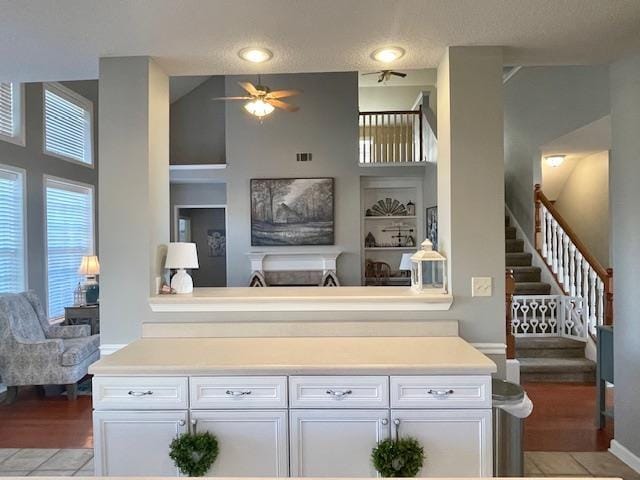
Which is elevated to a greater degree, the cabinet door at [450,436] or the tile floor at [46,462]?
the cabinet door at [450,436]

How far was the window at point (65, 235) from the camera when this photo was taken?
5.32m

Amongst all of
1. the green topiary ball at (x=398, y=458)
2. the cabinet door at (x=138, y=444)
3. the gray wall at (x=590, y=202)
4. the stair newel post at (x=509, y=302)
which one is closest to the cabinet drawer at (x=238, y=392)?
the cabinet door at (x=138, y=444)

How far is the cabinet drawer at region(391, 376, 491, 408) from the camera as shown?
196 centimetres

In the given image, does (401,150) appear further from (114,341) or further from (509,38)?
(114,341)

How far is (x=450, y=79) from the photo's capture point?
97.3 inches

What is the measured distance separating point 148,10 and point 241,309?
5.43 ft

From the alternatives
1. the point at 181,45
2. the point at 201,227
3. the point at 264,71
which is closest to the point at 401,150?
the point at 201,227

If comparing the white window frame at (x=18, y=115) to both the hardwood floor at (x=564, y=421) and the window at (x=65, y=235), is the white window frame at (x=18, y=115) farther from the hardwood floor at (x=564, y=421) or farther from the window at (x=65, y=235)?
the hardwood floor at (x=564, y=421)

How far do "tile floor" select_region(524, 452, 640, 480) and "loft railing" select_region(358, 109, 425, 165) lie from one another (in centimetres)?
527

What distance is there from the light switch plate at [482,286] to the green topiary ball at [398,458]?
98cm

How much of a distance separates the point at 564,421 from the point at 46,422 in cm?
439

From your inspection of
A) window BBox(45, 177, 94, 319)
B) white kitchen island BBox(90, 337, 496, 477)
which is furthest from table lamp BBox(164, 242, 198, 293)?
window BBox(45, 177, 94, 319)

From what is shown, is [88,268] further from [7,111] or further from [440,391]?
[440,391]

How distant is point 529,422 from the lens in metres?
3.50
